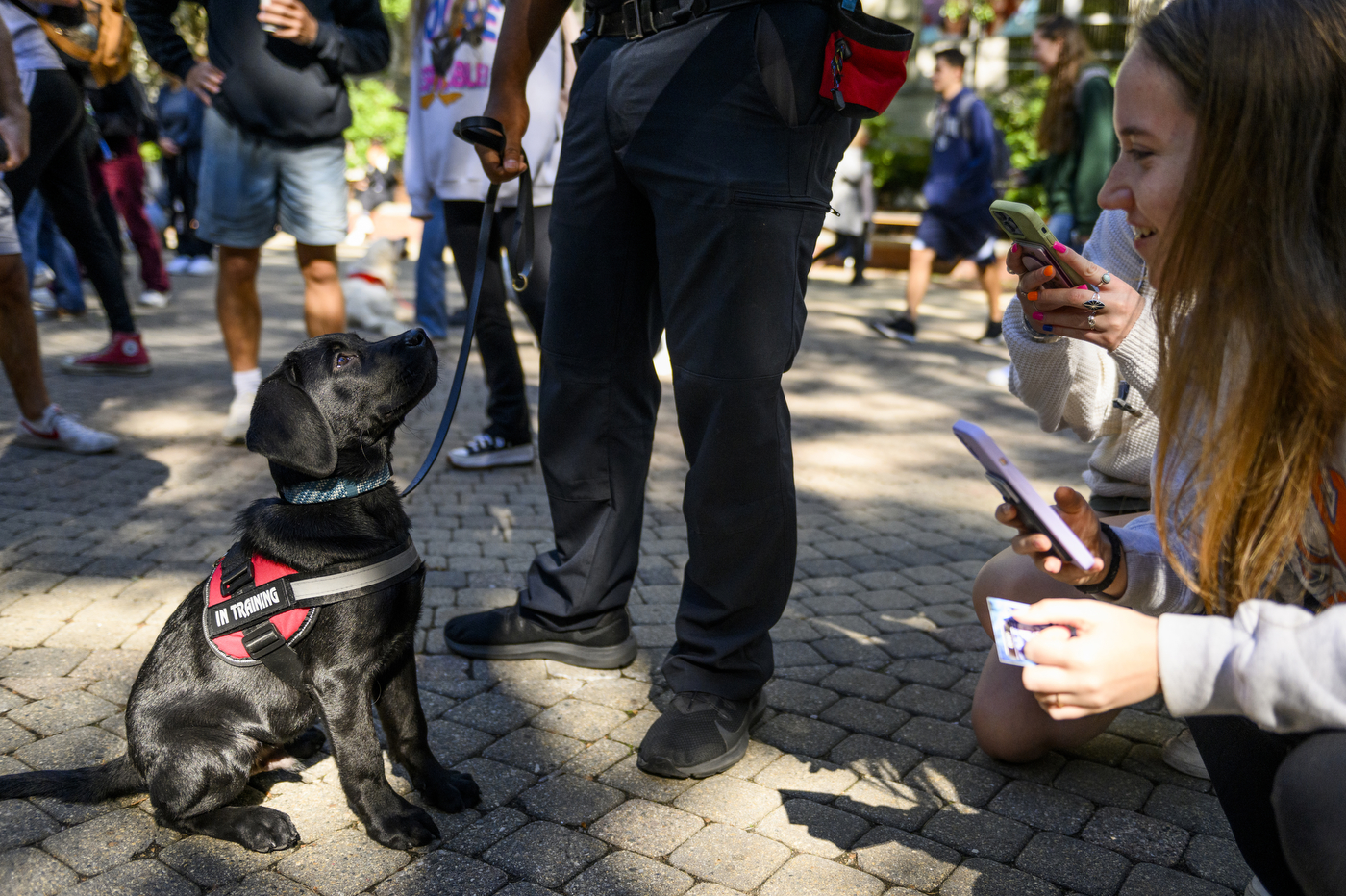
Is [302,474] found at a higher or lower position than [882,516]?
higher

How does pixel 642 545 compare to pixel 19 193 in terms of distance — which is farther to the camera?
pixel 19 193

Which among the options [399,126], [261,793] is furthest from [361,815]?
[399,126]

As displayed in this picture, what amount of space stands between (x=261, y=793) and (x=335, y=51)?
370 cm

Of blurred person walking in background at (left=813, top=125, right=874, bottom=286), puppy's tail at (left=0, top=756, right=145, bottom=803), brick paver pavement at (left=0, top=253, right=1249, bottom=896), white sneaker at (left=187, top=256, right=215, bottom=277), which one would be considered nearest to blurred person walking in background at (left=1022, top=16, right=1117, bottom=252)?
brick paver pavement at (left=0, top=253, right=1249, bottom=896)

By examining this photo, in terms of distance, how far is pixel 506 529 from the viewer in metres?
4.43

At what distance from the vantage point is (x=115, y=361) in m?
6.71

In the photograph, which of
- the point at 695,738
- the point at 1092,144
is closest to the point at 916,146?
the point at 1092,144

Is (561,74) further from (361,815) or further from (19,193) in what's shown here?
(361,815)

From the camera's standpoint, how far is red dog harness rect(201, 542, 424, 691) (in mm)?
2258

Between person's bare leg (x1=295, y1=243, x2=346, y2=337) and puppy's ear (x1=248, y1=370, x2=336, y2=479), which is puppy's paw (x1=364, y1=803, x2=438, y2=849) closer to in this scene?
puppy's ear (x1=248, y1=370, x2=336, y2=479)

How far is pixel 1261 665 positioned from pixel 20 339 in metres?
5.12

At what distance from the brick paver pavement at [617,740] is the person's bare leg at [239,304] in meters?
0.54

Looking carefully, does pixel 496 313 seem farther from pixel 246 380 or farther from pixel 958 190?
pixel 958 190

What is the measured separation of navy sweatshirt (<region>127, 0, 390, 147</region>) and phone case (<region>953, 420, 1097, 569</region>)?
4.34 meters
